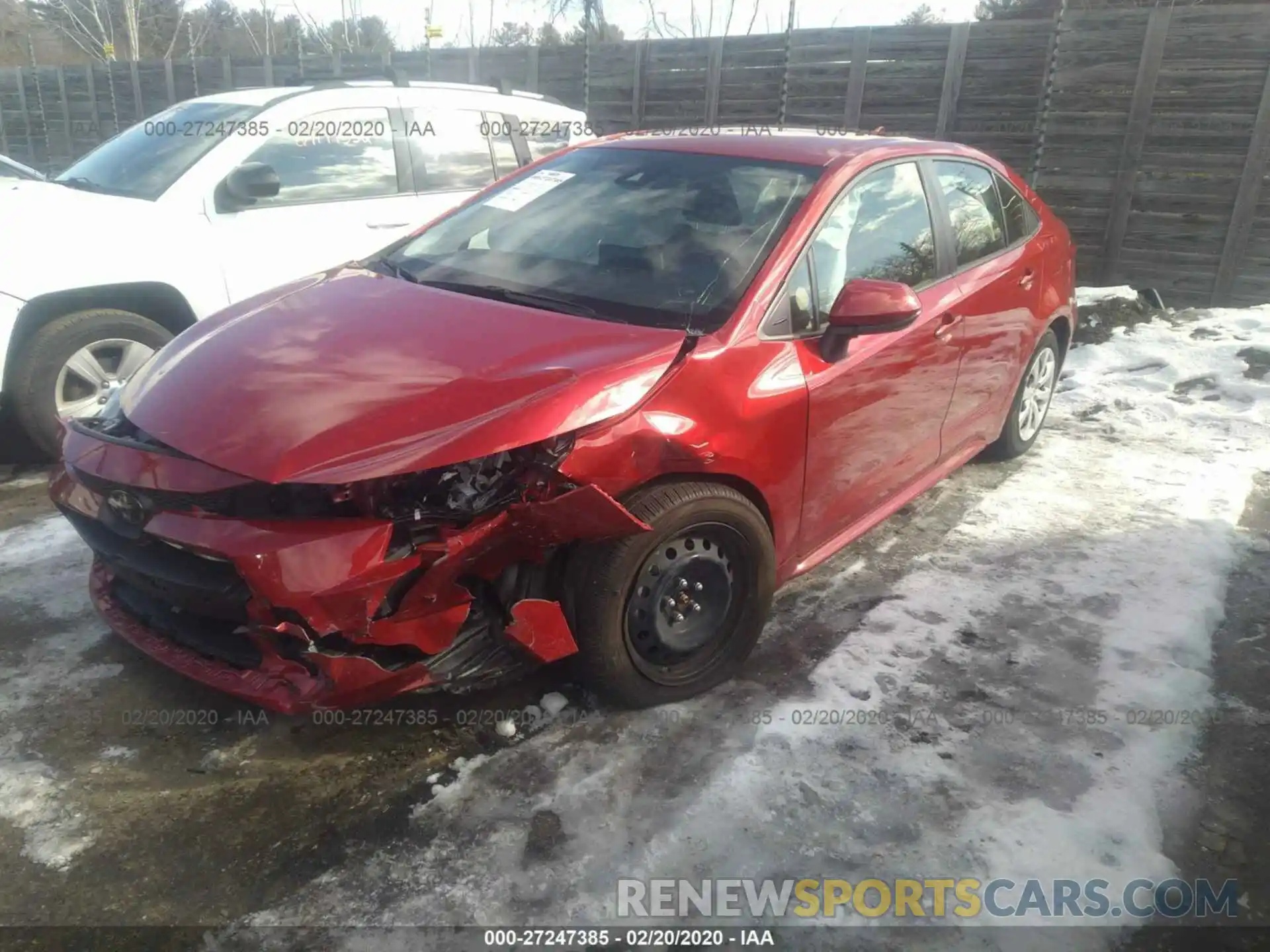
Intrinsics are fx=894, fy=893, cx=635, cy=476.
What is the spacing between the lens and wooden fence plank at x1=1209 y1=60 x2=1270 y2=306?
8.27 meters

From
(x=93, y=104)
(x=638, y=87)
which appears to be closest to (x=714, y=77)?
(x=638, y=87)

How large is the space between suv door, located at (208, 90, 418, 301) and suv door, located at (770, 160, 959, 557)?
10.6 ft

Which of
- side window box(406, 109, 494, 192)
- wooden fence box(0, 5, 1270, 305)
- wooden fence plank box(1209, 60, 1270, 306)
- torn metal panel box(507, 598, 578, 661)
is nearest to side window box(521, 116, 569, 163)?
Answer: side window box(406, 109, 494, 192)

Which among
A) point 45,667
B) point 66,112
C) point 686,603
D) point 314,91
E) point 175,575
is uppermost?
point 314,91

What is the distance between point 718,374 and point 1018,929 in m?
1.65

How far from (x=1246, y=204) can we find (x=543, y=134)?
22.2 feet

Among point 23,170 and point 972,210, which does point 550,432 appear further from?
point 23,170

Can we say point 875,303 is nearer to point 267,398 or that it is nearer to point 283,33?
point 267,398

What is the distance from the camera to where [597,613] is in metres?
2.59

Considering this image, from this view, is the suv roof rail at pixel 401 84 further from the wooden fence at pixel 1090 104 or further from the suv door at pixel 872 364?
the suv door at pixel 872 364

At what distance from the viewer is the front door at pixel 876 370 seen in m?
3.11

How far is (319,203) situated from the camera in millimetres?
5324

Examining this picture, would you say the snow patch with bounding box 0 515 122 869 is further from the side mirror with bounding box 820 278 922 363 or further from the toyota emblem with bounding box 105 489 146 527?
the side mirror with bounding box 820 278 922 363

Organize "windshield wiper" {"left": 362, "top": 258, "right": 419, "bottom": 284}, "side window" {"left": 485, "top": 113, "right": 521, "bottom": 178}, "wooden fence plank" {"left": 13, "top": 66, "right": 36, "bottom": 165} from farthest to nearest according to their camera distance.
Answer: "wooden fence plank" {"left": 13, "top": 66, "right": 36, "bottom": 165} → "side window" {"left": 485, "top": 113, "right": 521, "bottom": 178} → "windshield wiper" {"left": 362, "top": 258, "right": 419, "bottom": 284}
